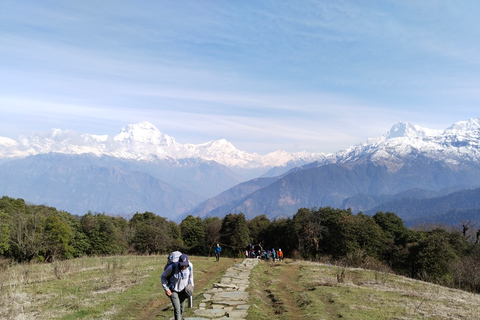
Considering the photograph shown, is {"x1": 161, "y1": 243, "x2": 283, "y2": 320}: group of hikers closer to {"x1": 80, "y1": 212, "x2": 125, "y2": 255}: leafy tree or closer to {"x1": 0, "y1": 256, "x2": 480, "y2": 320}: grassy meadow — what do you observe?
{"x1": 0, "y1": 256, "x2": 480, "y2": 320}: grassy meadow

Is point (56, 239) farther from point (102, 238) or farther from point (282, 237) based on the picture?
point (282, 237)

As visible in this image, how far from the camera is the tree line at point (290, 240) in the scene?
170 ft

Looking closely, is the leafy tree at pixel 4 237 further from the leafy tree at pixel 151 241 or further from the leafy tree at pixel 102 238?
the leafy tree at pixel 151 241

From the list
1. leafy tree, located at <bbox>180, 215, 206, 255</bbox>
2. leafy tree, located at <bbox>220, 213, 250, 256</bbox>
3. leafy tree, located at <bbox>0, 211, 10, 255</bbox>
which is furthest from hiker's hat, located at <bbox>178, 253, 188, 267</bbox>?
leafy tree, located at <bbox>180, 215, 206, 255</bbox>

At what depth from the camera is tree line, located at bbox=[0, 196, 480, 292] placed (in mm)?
51750

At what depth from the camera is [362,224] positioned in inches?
2623

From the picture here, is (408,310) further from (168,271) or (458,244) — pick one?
(458,244)

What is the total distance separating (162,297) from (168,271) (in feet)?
25.9

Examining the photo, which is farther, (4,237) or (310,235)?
(310,235)

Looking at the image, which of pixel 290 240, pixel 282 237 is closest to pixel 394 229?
pixel 290 240

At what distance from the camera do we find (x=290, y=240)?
257 ft

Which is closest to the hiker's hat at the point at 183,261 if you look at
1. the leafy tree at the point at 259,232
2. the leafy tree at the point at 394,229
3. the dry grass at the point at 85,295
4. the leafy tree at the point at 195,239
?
the dry grass at the point at 85,295

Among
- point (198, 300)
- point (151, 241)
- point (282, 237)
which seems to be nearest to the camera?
point (198, 300)

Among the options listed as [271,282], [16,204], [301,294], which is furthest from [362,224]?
[16,204]
